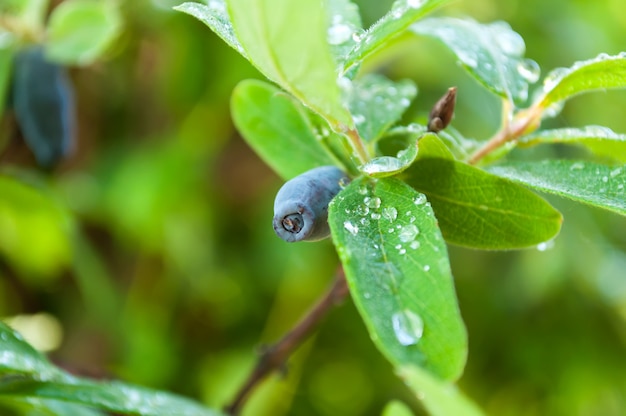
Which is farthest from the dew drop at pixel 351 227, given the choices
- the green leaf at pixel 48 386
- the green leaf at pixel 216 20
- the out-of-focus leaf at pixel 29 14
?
the out-of-focus leaf at pixel 29 14

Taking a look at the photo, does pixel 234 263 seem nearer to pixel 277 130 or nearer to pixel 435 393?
pixel 277 130

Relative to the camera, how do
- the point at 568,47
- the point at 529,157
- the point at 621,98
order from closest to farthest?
1. the point at 529,157
2. the point at 568,47
3. the point at 621,98

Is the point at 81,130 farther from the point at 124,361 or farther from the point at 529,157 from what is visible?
the point at 529,157

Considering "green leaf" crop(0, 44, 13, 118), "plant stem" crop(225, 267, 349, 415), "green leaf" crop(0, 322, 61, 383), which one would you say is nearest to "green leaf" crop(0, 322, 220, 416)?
"green leaf" crop(0, 322, 61, 383)

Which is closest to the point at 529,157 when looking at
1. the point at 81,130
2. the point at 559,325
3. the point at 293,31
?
the point at 559,325

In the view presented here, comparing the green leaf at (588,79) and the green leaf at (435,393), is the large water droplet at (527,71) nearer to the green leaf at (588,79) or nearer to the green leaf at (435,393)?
the green leaf at (588,79)

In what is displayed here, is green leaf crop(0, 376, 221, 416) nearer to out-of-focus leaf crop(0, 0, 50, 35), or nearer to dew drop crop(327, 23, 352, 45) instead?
dew drop crop(327, 23, 352, 45)

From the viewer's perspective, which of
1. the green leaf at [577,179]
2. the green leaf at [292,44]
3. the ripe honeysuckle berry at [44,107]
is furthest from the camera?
the ripe honeysuckle berry at [44,107]
